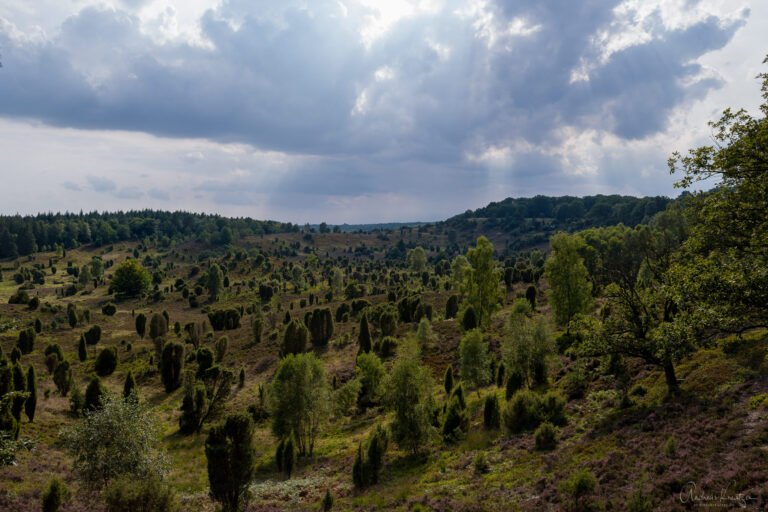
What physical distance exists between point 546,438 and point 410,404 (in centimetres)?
1145

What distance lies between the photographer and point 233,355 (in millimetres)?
76000

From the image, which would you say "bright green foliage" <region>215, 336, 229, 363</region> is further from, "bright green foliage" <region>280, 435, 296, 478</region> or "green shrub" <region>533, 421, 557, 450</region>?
"green shrub" <region>533, 421, 557, 450</region>

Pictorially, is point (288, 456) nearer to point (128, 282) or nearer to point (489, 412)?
point (489, 412)

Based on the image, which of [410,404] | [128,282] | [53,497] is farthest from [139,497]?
[128,282]

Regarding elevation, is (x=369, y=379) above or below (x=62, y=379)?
below

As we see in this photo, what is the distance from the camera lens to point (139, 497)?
778 inches

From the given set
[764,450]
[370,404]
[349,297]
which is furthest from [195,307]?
[764,450]

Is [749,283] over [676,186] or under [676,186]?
under

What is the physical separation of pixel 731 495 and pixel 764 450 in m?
3.10

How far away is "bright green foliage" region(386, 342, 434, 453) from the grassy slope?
1.58 meters

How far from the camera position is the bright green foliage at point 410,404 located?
34.1 m

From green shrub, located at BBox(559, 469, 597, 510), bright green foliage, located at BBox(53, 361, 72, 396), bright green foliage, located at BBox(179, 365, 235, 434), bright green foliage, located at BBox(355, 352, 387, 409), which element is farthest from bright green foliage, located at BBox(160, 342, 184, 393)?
green shrub, located at BBox(559, 469, 597, 510)

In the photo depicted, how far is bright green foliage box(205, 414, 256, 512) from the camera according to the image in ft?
80.8

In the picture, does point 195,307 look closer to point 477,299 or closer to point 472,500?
point 477,299
